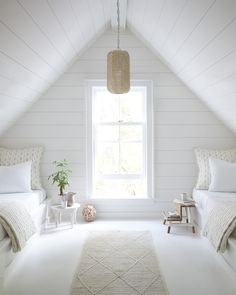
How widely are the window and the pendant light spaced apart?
1.37 meters

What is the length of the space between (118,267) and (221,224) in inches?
39.3

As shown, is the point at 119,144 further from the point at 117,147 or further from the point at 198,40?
the point at 198,40

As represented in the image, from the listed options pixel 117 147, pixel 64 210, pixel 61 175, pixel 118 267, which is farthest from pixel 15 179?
pixel 118 267

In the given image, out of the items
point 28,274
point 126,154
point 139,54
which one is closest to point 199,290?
point 28,274

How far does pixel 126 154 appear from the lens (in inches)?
169

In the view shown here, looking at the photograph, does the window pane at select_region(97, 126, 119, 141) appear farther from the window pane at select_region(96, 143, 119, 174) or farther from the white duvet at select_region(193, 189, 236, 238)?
the white duvet at select_region(193, 189, 236, 238)

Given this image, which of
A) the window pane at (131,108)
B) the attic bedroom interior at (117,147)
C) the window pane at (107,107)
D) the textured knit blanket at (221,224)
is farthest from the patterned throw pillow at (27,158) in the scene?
the textured knit blanket at (221,224)

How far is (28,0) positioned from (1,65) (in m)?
0.70

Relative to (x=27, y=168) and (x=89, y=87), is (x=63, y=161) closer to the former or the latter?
(x=27, y=168)

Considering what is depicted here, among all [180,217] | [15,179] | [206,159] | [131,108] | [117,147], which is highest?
[131,108]

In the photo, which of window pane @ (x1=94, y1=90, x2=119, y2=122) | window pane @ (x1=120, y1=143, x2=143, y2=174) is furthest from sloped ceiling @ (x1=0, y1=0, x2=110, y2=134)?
window pane @ (x1=120, y1=143, x2=143, y2=174)

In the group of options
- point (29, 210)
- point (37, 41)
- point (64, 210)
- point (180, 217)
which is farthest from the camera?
point (64, 210)

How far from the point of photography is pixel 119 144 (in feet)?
14.0

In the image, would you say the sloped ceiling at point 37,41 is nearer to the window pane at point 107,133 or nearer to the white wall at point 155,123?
the white wall at point 155,123
